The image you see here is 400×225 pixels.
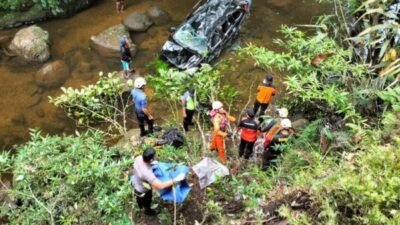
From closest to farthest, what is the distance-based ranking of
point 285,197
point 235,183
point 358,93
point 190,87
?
point 285,197 < point 235,183 < point 358,93 < point 190,87

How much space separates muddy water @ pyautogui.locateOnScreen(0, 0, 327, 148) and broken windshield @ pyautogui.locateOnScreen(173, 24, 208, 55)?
2.78 feet

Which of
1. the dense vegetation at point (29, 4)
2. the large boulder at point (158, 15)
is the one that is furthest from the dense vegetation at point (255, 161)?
the dense vegetation at point (29, 4)

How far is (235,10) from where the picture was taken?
11086 mm

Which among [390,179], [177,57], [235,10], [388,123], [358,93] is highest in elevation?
[390,179]

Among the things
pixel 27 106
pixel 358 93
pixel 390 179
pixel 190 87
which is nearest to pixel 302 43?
pixel 358 93

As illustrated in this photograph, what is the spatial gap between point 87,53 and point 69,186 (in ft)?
18.1

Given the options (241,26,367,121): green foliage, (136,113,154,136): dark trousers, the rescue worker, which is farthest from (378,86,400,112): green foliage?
(136,113,154,136): dark trousers

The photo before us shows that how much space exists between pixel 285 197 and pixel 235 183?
1431mm

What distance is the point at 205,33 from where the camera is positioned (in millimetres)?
10523

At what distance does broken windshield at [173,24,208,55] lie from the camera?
1029 cm

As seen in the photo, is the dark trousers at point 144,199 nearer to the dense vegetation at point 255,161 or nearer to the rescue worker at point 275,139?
the dense vegetation at point 255,161

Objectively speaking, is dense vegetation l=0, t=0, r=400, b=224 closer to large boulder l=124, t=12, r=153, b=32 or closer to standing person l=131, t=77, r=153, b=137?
standing person l=131, t=77, r=153, b=137

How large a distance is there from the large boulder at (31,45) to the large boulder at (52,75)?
42cm

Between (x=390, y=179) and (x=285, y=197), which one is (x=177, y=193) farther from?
(x=390, y=179)
